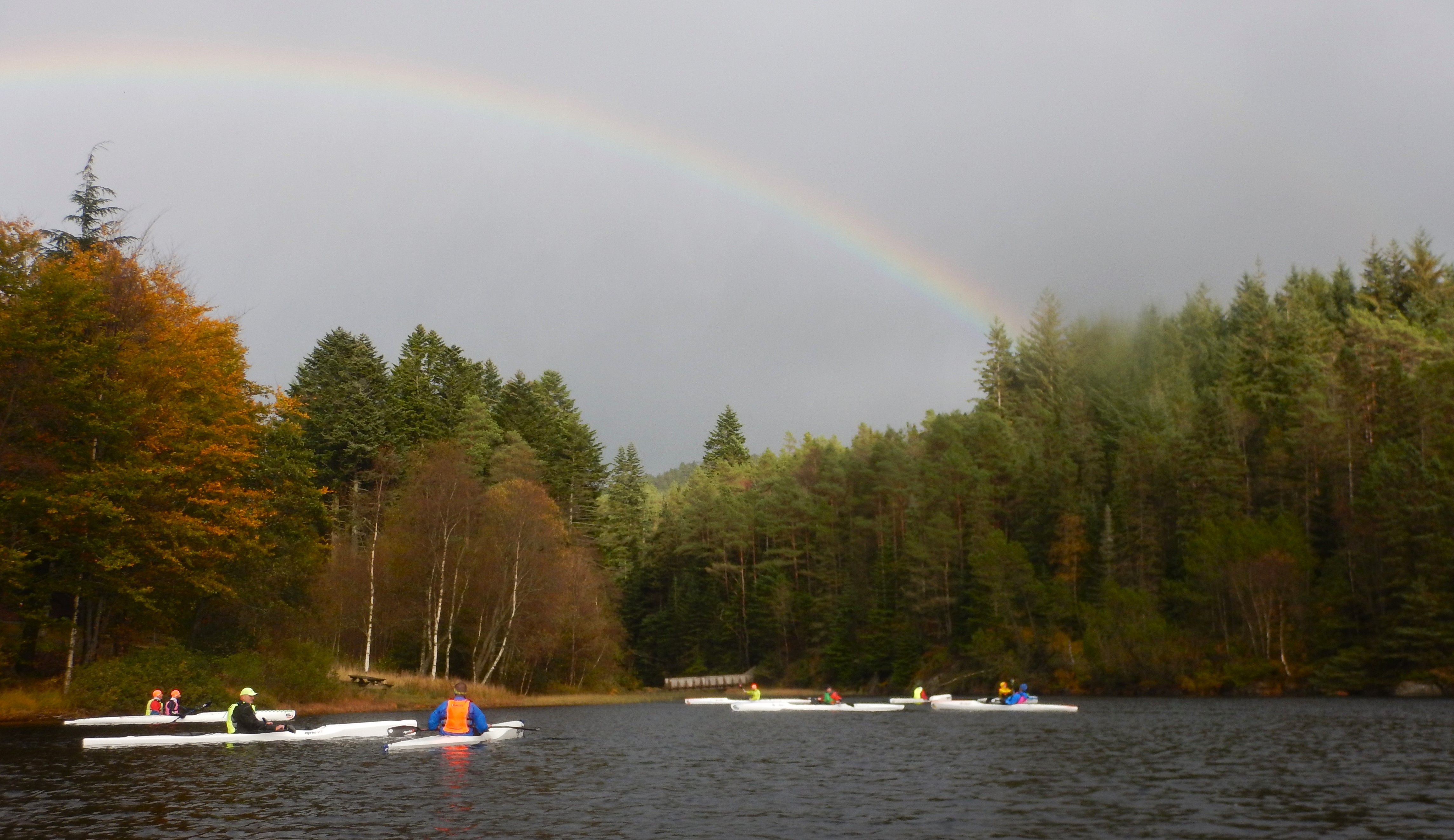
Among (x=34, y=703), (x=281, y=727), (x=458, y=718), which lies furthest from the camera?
(x=34, y=703)

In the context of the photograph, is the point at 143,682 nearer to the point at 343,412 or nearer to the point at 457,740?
the point at 457,740

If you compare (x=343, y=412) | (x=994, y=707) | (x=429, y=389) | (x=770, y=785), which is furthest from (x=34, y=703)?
(x=429, y=389)

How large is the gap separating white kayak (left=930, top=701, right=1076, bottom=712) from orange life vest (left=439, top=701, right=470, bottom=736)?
2940 cm

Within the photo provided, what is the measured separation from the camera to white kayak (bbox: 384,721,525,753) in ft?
98.4

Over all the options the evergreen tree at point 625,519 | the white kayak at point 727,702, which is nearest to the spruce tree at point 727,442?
the evergreen tree at point 625,519

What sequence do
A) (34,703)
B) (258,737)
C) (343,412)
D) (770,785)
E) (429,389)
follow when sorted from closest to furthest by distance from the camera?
(770,785) < (258,737) < (34,703) < (343,412) < (429,389)

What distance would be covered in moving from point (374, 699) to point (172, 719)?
684 inches

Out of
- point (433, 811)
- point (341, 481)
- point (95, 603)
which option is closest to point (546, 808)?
point (433, 811)

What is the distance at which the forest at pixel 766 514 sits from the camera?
40.6m

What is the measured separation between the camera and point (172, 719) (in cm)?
3616

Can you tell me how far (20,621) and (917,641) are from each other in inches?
2638

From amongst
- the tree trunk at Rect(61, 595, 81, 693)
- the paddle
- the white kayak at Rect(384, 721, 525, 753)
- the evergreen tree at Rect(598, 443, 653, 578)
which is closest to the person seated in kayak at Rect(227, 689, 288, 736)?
the paddle

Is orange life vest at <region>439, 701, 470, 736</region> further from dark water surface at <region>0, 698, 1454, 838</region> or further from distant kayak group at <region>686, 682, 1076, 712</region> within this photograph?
distant kayak group at <region>686, 682, 1076, 712</region>

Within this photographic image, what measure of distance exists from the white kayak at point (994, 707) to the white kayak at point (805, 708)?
2450 millimetres
